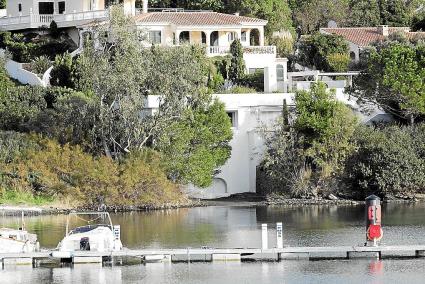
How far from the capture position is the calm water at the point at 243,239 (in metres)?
60.5

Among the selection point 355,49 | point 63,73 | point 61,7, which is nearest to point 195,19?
point 61,7

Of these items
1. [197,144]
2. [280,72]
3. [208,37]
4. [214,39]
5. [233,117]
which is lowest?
[197,144]

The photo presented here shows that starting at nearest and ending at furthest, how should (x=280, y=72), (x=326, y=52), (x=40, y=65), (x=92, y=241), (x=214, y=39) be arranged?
1. (x=92, y=241)
2. (x=40, y=65)
3. (x=280, y=72)
4. (x=214, y=39)
5. (x=326, y=52)

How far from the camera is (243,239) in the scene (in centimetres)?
7019

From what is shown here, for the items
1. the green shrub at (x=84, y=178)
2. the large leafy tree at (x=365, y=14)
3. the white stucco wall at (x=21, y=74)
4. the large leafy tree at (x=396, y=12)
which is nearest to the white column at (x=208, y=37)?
the white stucco wall at (x=21, y=74)

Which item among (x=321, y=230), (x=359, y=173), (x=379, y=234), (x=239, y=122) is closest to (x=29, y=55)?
(x=239, y=122)

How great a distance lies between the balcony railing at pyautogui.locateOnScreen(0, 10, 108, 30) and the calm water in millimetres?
22016

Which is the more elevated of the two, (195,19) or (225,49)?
(195,19)

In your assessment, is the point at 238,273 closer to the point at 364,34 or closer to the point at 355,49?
the point at 355,49

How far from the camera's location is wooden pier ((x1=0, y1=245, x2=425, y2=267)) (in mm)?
63531

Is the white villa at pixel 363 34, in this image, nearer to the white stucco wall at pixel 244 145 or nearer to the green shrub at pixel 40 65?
the white stucco wall at pixel 244 145

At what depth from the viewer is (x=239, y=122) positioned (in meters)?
89.1

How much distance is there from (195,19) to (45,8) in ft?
33.7

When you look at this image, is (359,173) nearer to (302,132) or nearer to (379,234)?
(302,132)
